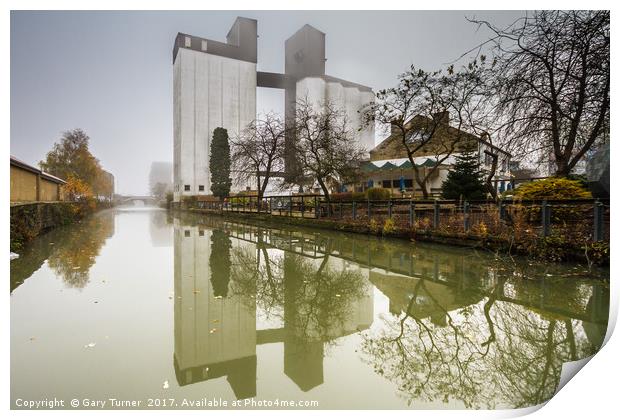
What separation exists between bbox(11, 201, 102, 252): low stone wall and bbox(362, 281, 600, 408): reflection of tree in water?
7.98 m

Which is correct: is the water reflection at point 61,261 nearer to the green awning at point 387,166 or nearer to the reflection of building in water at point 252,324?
the reflection of building in water at point 252,324

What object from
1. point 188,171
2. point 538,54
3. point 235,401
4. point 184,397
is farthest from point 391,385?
point 188,171

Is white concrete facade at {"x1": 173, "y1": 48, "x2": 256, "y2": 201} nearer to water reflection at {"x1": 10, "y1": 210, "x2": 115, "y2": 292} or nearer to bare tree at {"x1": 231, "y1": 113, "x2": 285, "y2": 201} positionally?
bare tree at {"x1": 231, "y1": 113, "x2": 285, "y2": 201}

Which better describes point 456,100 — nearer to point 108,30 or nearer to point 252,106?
point 108,30

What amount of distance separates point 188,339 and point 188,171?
110ft

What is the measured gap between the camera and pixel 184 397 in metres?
1.94

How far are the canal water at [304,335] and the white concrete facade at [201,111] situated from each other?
24974 mm

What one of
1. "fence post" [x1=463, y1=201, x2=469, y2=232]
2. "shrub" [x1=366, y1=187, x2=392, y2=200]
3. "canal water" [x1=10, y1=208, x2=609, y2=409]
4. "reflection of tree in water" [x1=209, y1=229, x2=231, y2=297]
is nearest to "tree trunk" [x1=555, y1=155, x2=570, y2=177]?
"fence post" [x1=463, y1=201, x2=469, y2=232]

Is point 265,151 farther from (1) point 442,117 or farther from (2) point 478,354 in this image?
(2) point 478,354

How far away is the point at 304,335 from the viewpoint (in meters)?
2.55

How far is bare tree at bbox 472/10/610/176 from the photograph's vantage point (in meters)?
4.09

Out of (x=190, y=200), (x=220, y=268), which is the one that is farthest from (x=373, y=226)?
(x=190, y=200)

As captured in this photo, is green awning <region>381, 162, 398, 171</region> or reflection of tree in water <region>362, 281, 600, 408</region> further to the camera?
green awning <region>381, 162, 398, 171</region>

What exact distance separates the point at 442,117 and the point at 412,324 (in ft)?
36.0
